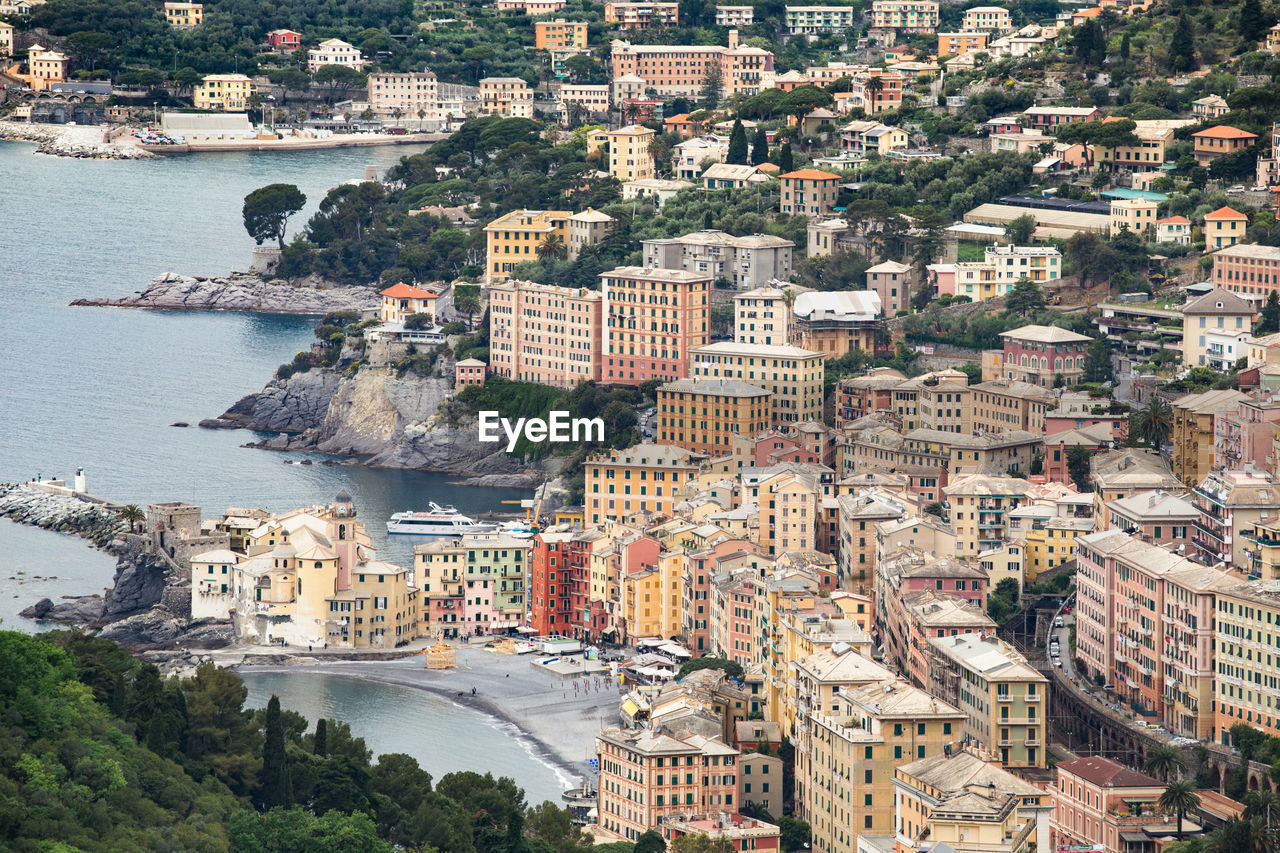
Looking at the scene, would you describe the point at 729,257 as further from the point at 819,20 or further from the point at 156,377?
the point at 819,20

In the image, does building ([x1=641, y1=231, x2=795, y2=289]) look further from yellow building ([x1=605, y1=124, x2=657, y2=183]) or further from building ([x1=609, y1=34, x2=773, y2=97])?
building ([x1=609, y1=34, x2=773, y2=97])

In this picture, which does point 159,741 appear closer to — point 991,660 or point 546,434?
point 991,660

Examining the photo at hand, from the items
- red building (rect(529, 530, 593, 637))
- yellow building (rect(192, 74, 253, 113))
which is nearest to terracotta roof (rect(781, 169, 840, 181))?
red building (rect(529, 530, 593, 637))

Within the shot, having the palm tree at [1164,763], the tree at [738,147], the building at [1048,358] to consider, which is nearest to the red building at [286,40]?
the tree at [738,147]

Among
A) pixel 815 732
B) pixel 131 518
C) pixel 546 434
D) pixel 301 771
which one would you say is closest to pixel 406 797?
pixel 301 771

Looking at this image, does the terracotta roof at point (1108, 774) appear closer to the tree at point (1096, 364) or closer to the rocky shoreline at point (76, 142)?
the tree at point (1096, 364)

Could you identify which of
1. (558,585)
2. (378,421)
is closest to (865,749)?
(558,585)
